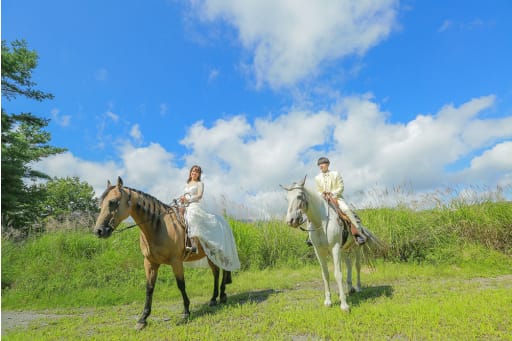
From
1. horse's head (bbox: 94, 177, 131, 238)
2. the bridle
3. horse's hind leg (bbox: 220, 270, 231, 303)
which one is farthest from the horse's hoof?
the bridle

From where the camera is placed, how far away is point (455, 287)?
666 centimetres

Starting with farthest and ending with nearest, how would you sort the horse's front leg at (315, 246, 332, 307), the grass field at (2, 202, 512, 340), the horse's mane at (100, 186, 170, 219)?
the horse's front leg at (315, 246, 332, 307) < the horse's mane at (100, 186, 170, 219) < the grass field at (2, 202, 512, 340)

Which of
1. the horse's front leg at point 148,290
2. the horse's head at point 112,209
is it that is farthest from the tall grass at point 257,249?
the horse's head at point 112,209

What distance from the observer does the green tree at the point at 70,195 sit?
102ft

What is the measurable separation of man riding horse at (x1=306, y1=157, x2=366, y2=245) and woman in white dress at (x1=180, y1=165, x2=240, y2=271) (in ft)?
5.07

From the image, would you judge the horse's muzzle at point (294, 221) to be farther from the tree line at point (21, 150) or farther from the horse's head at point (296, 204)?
the tree line at point (21, 150)

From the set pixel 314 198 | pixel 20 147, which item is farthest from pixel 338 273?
pixel 20 147

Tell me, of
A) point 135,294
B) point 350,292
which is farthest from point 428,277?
point 135,294

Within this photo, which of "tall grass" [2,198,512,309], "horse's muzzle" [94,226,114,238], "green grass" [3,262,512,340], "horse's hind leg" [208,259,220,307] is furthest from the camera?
"tall grass" [2,198,512,309]

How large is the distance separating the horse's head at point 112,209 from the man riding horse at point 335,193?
316 centimetres

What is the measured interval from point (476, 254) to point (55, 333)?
9924mm

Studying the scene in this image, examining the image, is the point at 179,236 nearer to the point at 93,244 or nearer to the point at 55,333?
the point at 55,333

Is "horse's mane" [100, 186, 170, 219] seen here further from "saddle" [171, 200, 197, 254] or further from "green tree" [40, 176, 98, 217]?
"green tree" [40, 176, 98, 217]

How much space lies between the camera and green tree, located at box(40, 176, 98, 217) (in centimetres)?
3119
